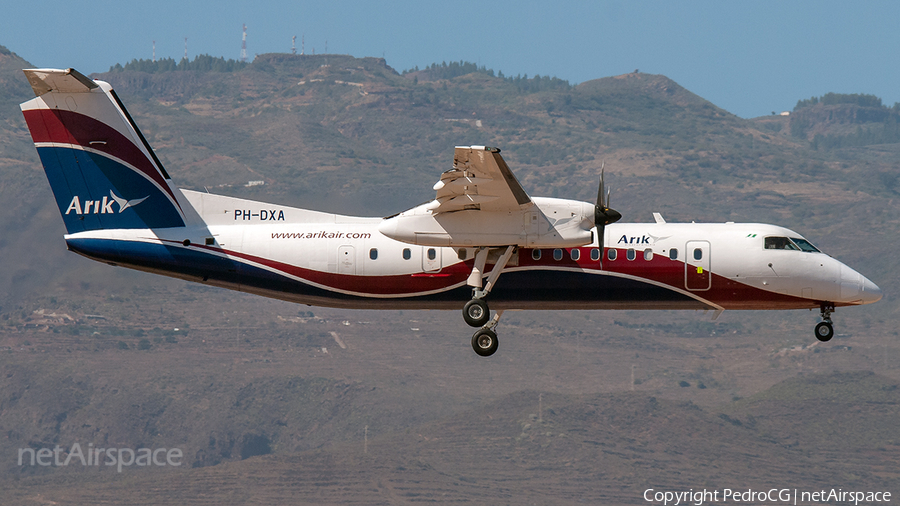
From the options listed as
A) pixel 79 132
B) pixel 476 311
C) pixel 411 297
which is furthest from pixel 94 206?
pixel 476 311

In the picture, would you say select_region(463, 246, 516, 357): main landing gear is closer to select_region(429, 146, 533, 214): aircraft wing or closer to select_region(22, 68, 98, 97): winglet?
select_region(429, 146, 533, 214): aircraft wing

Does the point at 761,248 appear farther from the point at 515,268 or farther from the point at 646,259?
the point at 515,268

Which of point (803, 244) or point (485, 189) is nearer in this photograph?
point (485, 189)

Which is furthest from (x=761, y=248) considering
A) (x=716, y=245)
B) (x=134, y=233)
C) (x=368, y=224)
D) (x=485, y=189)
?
(x=134, y=233)

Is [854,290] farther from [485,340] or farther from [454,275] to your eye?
[454,275]

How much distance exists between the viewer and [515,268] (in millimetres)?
31938

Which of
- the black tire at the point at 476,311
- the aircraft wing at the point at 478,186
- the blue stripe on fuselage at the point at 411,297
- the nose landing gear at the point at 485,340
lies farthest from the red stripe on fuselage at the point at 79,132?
the nose landing gear at the point at 485,340

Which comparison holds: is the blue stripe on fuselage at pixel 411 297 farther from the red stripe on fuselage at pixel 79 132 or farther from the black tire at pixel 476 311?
the red stripe on fuselage at pixel 79 132

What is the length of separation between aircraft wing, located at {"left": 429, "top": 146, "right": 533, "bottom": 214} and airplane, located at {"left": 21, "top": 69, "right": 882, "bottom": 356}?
61.2 inches

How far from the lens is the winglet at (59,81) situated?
31656 millimetres

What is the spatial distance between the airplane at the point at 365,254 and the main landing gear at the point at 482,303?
0.03m

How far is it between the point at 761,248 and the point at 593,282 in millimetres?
4904

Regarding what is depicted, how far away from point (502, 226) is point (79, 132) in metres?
12.0

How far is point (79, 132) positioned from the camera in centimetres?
3278
